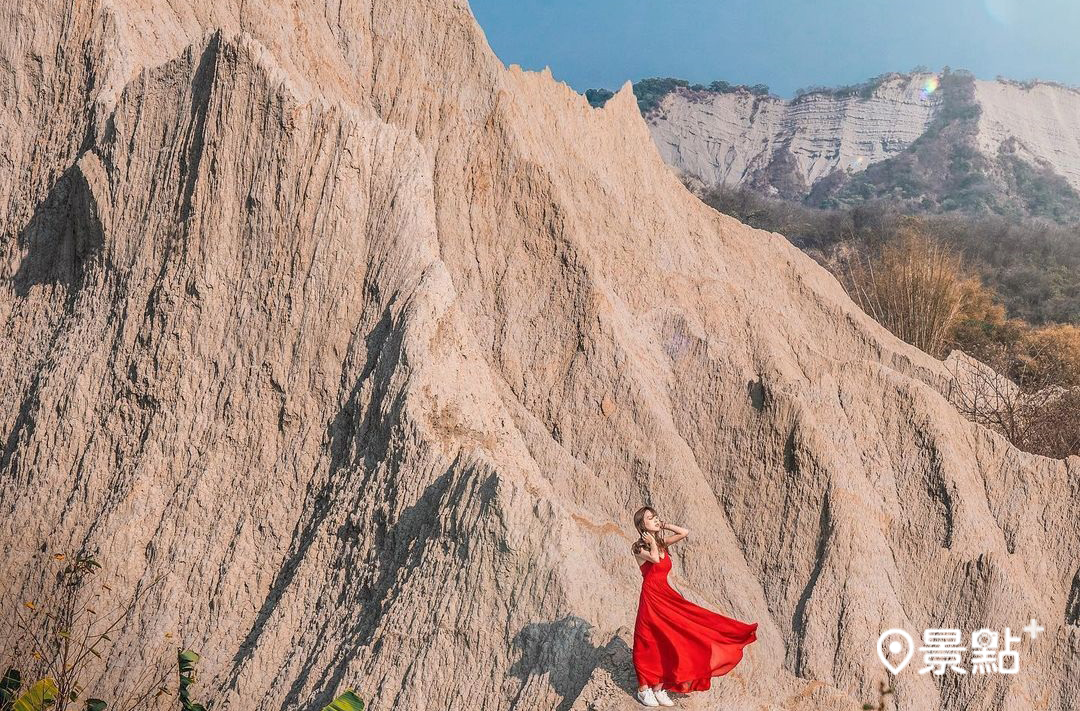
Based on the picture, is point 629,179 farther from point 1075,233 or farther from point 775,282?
point 1075,233

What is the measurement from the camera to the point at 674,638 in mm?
7219

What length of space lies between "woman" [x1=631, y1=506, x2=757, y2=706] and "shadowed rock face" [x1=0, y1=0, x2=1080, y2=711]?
295 millimetres

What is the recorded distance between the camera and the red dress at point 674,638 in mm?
7266

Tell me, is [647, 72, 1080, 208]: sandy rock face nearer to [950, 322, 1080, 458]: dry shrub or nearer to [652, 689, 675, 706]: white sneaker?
[950, 322, 1080, 458]: dry shrub

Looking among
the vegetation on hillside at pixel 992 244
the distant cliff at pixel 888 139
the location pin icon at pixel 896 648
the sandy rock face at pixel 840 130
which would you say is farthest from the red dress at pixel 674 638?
the sandy rock face at pixel 840 130

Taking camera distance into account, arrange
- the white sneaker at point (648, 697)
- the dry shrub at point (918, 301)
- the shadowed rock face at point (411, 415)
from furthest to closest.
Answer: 1. the dry shrub at point (918, 301)
2. the shadowed rock face at point (411, 415)
3. the white sneaker at point (648, 697)

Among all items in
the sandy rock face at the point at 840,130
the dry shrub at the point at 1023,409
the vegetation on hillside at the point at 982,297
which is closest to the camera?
the dry shrub at the point at 1023,409

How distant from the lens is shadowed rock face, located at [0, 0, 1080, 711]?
8422 mm

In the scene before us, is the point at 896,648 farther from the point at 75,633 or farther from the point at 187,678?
the point at 75,633

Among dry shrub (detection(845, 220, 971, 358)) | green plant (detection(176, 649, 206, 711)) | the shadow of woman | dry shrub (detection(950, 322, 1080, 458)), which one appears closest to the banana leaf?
green plant (detection(176, 649, 206, 711))

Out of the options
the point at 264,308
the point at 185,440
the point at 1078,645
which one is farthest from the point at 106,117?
the point at 1078,645

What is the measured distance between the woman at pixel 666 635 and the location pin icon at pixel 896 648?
295 cm

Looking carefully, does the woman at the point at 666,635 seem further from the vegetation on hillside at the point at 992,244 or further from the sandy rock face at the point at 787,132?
the sandy rock face at the point at 787,132

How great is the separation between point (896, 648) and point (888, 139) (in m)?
100
